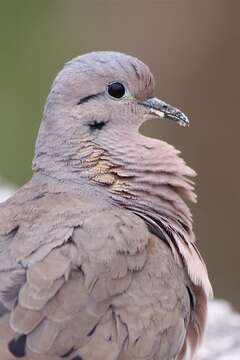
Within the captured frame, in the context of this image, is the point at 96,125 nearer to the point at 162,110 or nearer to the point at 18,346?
the point at 162,110

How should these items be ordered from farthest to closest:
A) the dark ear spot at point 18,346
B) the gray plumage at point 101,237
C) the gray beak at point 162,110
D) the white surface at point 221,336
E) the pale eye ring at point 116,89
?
1. the white surface at point 221,336
2. the gray beak at point 162,110
3. the pale eye ring at point 116,89
4. the gray plumage at point 101,237
5. the dark ear spot at point 18,346

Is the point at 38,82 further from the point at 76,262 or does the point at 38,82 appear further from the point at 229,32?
the point at 76,262

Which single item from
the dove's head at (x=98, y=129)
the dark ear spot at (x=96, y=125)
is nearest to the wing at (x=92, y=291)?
the dove's head at (x=98, y=129)

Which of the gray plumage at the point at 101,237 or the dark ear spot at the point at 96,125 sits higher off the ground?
the dark ear spot at the point at 96,125

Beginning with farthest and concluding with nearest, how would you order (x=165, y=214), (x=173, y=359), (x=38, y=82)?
(x=38, y=82), (x=165, y=214), (x=173, y=359)

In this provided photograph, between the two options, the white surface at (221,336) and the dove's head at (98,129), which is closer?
the dove's head at (98,129)

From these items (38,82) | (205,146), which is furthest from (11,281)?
(38,82)

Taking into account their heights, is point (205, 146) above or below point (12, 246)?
below

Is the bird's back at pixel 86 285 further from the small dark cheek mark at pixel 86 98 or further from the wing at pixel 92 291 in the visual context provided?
the small dark cheek mark at pixel 86 98

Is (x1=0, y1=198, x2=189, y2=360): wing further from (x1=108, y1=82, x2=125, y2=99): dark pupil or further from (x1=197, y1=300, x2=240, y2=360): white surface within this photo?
(x1=197, y1=300, x2=240, y2=360): white surface

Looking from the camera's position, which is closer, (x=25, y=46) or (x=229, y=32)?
(x=229, y=32)
